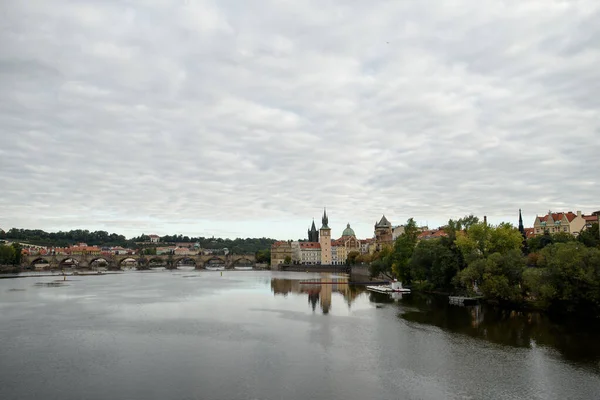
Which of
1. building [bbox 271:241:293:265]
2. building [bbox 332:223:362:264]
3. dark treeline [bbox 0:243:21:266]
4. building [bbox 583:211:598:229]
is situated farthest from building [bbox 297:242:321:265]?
building [bbox 583:211:598:229]

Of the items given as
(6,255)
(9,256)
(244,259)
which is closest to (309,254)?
(244,259)

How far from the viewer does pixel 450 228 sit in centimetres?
5531

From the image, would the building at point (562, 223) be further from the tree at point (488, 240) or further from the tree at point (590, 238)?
the tree at point (488, 240)

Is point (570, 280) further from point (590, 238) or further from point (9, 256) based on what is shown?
point (9, 256)

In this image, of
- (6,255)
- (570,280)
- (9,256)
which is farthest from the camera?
(9,256)

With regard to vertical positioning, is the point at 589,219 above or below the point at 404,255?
above

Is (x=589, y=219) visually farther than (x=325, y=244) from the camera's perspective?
No

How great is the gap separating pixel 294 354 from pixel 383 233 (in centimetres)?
9738

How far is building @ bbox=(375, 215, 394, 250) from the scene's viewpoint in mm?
113506

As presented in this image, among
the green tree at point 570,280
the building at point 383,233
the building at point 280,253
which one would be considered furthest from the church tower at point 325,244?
the green tree at point 570,280

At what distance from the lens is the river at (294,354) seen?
18641 mm

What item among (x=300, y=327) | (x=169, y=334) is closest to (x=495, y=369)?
(x=300, y=327)

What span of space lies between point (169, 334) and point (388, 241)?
8626 centimetres

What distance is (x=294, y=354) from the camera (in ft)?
79.6
